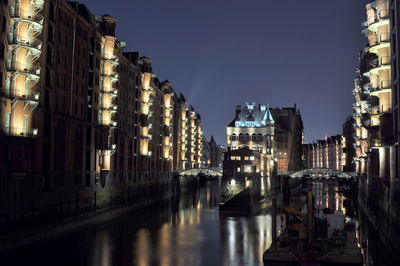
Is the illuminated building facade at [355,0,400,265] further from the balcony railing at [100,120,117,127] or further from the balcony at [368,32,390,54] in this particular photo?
the balcony railing at [100,120,117,127]

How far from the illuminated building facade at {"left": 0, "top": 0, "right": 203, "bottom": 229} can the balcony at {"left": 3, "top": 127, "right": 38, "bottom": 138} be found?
10cm

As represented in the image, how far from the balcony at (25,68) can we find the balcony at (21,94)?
2117 millimetres

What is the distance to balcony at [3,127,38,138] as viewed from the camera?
4872 cm

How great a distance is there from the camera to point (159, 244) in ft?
180

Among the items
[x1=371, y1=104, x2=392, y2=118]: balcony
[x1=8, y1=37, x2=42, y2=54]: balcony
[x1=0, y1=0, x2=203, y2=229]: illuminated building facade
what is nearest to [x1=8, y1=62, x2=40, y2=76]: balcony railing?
[x1=0, y1=0, x2=203, y2=229]: illuminated building facade

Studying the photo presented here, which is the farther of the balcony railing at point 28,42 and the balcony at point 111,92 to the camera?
the balcony at point 111,92

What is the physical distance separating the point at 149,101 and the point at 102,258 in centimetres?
7031

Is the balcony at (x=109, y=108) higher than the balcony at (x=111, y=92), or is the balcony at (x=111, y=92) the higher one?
the balcony at (x=111, y=92)

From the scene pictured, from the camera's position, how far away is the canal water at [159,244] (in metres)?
45.0

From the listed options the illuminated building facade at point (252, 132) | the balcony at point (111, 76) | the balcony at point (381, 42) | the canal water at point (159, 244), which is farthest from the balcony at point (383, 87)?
the illuminated building facade at point (252, 132)

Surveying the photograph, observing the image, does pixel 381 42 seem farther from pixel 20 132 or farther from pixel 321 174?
pixel 321 174

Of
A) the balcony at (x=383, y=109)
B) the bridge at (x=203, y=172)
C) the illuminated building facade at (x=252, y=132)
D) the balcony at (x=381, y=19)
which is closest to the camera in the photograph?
the balcony at (x=383, y=109)

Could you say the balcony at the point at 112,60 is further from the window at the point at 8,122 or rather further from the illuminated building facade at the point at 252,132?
the illuminated building facade at the point at 252,132

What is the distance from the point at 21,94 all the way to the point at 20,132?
430cm
